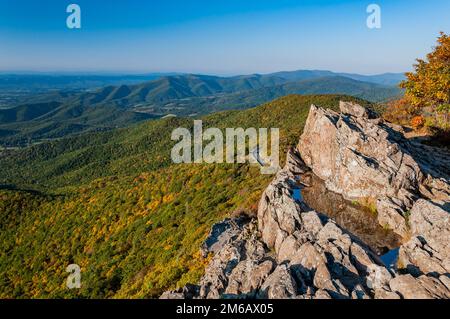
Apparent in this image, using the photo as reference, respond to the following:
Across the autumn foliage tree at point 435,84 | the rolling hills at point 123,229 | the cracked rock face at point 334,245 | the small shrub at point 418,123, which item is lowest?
the rolling hills at point 123,229

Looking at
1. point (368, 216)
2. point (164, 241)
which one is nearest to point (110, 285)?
point (164, 241)

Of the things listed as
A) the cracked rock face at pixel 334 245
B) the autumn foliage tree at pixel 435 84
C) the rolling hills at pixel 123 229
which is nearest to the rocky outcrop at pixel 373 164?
the cracked rock face at pixel 334 245

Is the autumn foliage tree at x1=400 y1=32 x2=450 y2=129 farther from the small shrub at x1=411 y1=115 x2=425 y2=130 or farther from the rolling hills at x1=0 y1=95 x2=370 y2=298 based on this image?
the rolling hills at x1=0 y1=95 x2=370 y2=298

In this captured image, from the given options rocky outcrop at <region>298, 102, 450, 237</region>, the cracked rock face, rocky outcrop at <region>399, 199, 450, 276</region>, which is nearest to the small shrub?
rocky outcrop at <region>298, 102, 450, 237</region>

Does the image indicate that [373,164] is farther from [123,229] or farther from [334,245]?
[123,229]

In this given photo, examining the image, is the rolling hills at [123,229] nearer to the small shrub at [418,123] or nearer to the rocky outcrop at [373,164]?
the rocky outcrop at [373,164]

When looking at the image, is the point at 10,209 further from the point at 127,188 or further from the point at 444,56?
the point at 444,56

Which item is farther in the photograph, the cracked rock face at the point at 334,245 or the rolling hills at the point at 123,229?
the rolling hills at the point at 123,229
